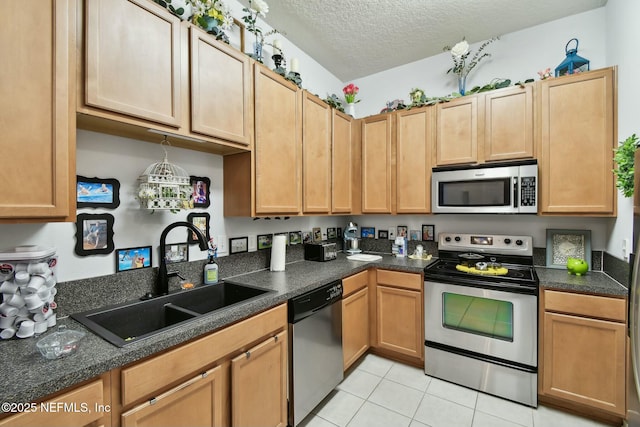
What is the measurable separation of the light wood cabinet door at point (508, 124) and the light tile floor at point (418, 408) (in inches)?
72.3

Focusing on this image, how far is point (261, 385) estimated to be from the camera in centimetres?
146

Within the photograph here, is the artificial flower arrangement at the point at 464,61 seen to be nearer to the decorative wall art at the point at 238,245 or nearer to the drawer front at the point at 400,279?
the drawer front at the point at 400,279

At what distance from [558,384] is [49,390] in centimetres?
268

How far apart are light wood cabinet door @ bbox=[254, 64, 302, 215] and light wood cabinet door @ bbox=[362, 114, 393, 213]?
95cm

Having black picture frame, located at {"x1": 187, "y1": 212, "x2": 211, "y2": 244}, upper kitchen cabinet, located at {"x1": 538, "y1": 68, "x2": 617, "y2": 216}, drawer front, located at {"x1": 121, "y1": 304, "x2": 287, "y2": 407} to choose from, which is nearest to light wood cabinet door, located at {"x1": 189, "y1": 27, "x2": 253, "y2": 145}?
black picture frame, located at {"x1": 187, "y1": 212, "x2": 211, "y2": 244}

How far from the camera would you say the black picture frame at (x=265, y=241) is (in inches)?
88.1

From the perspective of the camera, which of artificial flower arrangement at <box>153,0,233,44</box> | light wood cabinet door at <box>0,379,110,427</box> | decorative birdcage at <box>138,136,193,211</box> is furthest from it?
artificial flower arrangement at <box>153,0,233,44</box>

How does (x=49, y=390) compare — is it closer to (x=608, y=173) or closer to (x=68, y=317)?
(x=68, y=317)

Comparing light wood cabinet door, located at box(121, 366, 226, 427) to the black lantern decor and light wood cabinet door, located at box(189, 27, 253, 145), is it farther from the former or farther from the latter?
the black lantern decor

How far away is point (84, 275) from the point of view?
4.41ft

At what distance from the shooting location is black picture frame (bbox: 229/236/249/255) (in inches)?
79.9

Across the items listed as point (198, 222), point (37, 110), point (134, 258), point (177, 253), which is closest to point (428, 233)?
point (198, 222)

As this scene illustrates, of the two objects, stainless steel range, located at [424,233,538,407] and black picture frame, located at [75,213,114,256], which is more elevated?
black picture frame, located at [75,213,114,256]

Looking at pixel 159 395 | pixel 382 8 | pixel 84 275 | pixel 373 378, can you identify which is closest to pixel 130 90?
pixel 84 275
